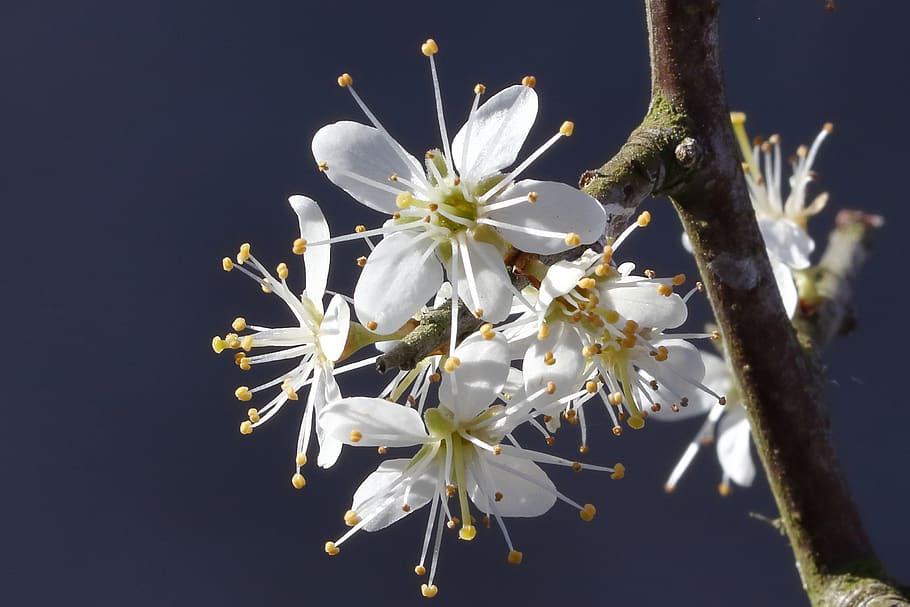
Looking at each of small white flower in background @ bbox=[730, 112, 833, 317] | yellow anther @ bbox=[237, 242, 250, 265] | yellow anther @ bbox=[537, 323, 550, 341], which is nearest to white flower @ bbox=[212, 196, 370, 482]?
yellow anther @ bbox=[237, 242, 250, 265]

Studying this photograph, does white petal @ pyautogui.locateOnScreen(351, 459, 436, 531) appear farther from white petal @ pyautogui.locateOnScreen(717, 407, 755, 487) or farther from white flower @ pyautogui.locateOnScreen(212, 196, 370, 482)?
white petal @ pyautogui.locateOnScreen(717, 407, 755, 487)

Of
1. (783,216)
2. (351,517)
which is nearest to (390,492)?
(351,517)

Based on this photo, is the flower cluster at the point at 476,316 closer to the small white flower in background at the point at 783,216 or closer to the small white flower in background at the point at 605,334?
the small white flower in background at the point at 605,334

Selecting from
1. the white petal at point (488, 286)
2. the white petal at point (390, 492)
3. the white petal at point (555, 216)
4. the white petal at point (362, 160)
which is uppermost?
the white petal at point (362, 160)

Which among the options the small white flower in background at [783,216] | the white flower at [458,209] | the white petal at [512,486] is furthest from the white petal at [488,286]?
the small white flower in background at [783,216]

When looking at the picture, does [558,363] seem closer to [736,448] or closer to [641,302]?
[641,302]
